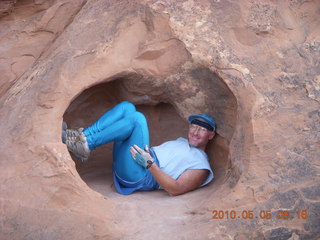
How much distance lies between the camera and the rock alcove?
343 centimetres

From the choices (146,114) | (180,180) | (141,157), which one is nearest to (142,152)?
(141,157)

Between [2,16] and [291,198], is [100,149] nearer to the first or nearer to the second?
[2,16]

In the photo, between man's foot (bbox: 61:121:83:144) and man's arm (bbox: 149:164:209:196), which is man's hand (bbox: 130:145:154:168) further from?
man's foot (bbox: 61:121:83:144)

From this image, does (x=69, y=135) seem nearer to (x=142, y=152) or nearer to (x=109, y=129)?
(x=109, y=129)

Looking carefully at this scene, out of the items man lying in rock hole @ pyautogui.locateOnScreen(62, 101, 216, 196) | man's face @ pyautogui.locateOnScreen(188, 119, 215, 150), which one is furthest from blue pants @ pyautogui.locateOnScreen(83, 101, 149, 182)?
man's face @ pyautogui.locateOnScreen(188, 119, 215, 150)

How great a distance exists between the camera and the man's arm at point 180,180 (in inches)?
129

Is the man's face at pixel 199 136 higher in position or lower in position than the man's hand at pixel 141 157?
lower

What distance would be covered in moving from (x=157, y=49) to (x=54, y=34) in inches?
35.9

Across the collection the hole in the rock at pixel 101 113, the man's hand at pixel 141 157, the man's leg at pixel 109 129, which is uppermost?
the man's leg at pixel 109 129

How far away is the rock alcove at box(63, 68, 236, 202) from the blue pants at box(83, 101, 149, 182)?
0.63ft

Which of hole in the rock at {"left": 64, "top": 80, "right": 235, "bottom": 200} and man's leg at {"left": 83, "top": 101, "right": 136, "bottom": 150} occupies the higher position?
man's leg at {"left": 83, "top": 101, "right": 136, "bottom": 150}

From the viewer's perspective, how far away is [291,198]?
288 cm
